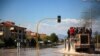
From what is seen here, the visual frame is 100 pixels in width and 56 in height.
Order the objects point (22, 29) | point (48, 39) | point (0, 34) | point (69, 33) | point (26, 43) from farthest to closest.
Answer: point (48, 39), point (22, 29), point (26, 43), point (0, 34), point (69, 33)

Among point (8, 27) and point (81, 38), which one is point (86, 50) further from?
point (8, 27)

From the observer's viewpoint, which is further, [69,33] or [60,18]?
[69,33]

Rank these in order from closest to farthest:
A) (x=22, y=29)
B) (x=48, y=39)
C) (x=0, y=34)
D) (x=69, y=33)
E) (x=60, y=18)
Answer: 1. (x=60, y=18)
2. (x=69, y=33)
3. (x=0, y=34)
4. (x=22, y=29)
5. (x=48, y=39)

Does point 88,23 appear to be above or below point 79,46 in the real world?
above

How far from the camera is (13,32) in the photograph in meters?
119

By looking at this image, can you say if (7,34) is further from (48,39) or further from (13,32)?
(48,39)

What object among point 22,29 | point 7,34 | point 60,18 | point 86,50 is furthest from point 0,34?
point 60,18

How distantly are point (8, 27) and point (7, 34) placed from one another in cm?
328

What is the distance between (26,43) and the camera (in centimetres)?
11188

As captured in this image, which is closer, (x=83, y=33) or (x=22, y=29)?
(x=83, y=33)

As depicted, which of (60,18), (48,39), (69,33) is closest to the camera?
(60,18)

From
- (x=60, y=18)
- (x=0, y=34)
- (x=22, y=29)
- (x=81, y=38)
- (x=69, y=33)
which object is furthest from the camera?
(x=22, y=29)

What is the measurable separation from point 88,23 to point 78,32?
105 inches

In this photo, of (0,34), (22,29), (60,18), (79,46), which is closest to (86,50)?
(79,46)
